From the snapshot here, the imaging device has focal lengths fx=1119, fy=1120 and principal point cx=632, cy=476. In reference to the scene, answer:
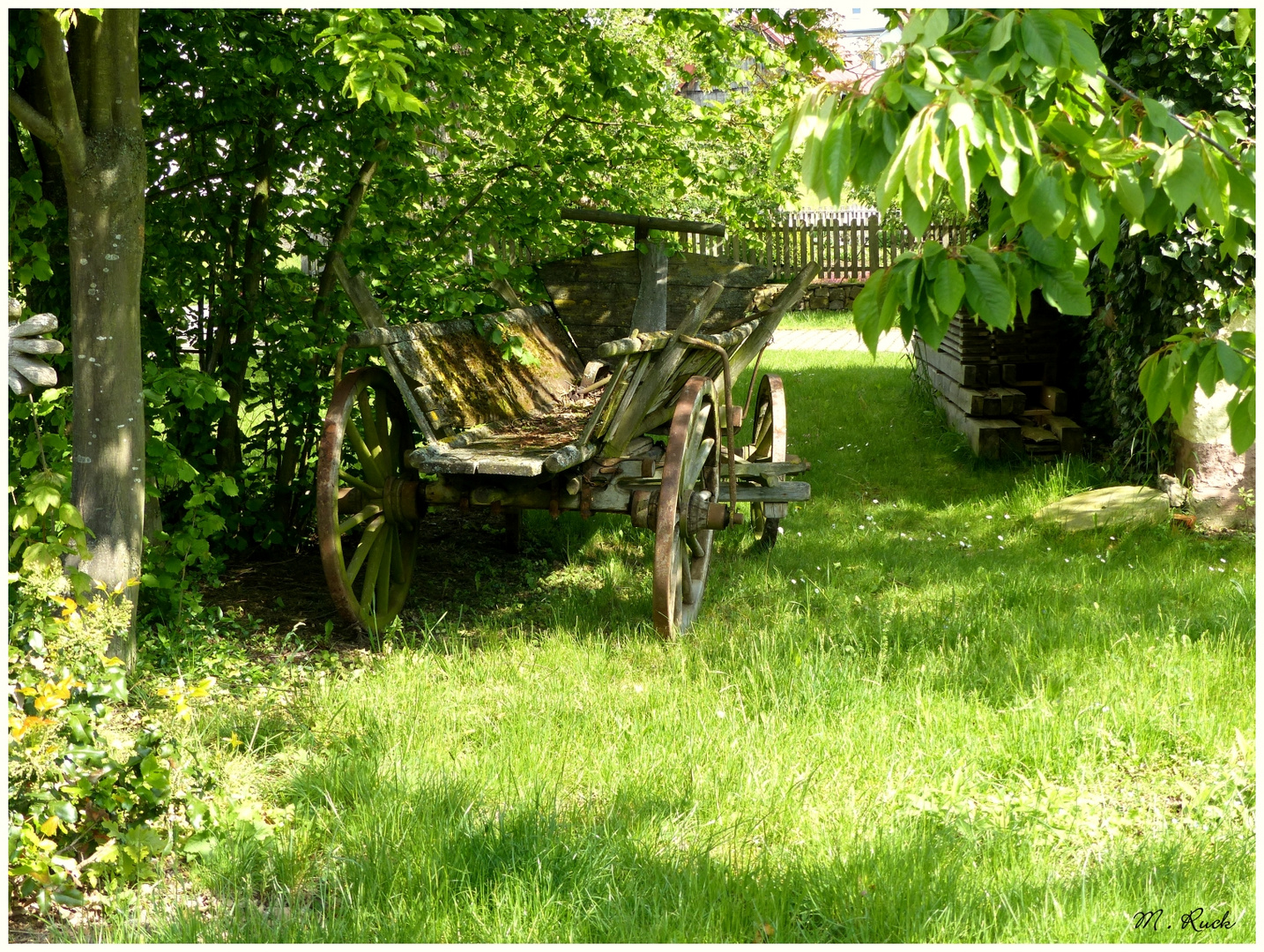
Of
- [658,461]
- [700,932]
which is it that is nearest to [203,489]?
[658,461]

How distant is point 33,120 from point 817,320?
47.5 feet

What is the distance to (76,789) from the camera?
8.50 feet

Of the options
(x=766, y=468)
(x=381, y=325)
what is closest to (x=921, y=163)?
(x=381, y=325)

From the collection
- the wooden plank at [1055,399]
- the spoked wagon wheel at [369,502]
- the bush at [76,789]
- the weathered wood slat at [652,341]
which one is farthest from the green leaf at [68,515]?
the wooden plank at [1055,399]

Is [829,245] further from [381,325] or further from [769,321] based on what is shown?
[381,325]

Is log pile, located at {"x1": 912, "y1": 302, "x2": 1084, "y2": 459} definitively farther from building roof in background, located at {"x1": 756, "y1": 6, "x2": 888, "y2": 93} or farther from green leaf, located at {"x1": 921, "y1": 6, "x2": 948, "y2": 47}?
green leaf, located at {"x1": 921, "y1": 6, "x2": 948, "y2": 47}

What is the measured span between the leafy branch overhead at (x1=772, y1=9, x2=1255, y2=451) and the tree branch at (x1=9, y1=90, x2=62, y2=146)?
283 cm

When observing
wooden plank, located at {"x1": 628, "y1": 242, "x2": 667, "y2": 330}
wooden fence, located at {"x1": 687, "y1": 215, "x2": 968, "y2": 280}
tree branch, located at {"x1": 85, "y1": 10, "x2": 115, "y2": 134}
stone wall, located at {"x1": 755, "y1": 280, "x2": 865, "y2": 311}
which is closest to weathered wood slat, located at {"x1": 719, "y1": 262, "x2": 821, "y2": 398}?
wooden plank, located at {"x1": 628, "y1": 242, "x2": 667, "y2": 330}

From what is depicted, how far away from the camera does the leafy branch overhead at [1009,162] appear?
1668mm

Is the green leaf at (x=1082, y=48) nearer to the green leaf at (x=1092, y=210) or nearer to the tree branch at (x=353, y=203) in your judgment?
the green leaf at (x=1092, y=210)

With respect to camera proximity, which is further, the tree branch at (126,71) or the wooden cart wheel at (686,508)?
the wooden cart wheel at (686,508)

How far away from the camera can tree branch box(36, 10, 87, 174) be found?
135 inches

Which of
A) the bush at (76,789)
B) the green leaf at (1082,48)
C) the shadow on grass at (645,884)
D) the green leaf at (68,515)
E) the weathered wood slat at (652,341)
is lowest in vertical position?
the shadow on grass at (645,884)

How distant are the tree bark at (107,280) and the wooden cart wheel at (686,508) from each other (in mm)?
1856
